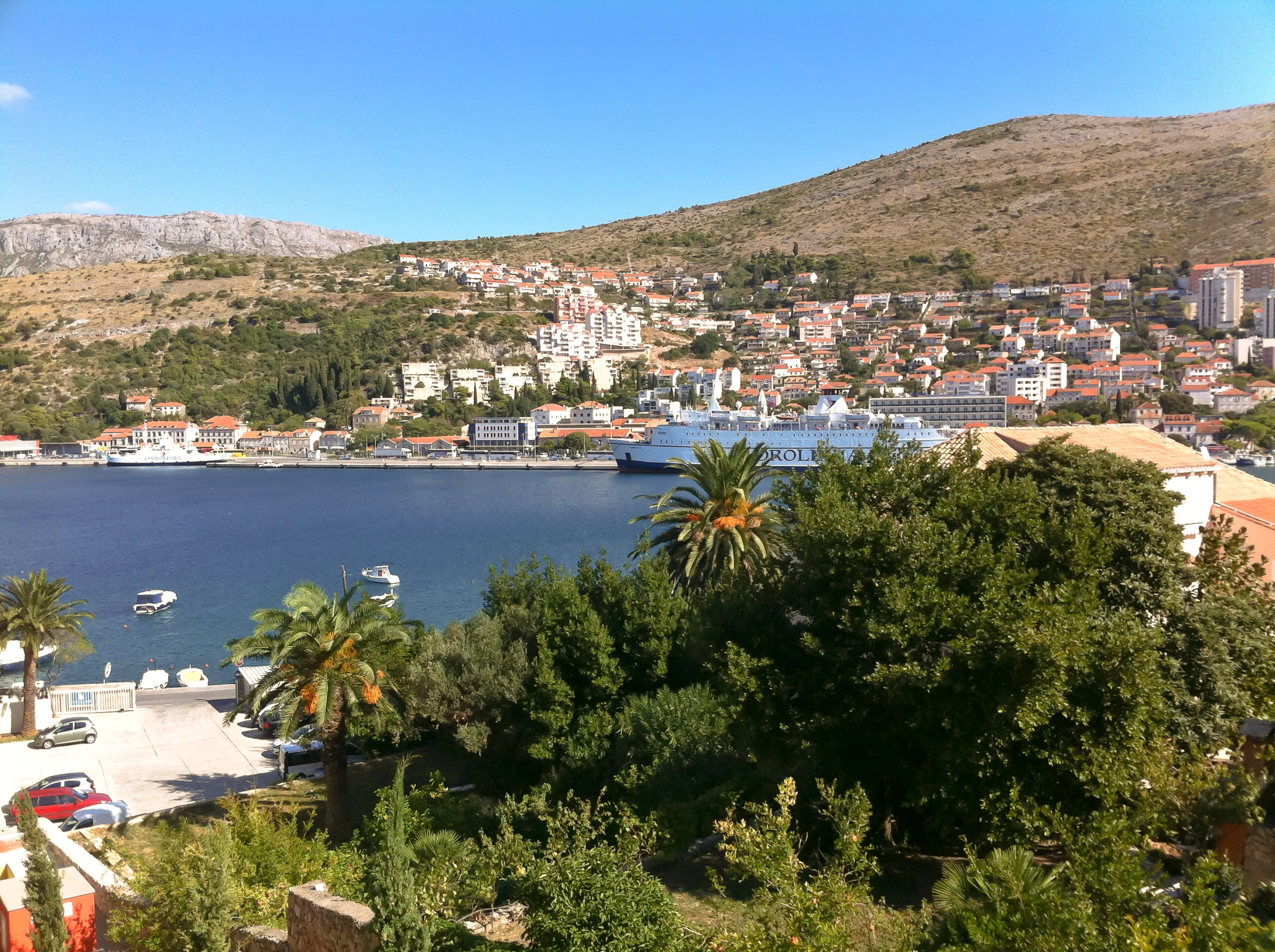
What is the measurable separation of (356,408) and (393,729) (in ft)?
278

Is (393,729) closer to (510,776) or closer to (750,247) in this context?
(510,776)

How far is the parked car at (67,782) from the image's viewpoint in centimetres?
1024

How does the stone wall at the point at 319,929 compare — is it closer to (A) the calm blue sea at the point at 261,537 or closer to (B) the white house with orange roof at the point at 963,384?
(A) the calm blue sea at the point at 261,537

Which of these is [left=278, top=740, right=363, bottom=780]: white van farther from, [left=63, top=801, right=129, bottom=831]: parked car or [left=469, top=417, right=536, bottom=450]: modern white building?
[left=469, top=417, right=536, bottom=450]: modern white building

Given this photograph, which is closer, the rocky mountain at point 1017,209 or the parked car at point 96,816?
the parked car at point 96,816

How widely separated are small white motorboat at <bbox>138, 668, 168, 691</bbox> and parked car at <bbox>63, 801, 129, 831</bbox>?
920 cm

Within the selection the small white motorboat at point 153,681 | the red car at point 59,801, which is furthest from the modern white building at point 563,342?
the red car at point 59,801

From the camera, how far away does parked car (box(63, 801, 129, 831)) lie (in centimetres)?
930

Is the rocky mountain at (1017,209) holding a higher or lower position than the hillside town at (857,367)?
higher

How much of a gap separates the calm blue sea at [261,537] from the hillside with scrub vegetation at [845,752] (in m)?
14.7

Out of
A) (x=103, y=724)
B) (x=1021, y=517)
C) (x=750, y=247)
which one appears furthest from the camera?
(x=750, y=247)

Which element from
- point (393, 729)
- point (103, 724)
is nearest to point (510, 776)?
point (393, 729)

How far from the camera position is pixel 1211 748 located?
623cm

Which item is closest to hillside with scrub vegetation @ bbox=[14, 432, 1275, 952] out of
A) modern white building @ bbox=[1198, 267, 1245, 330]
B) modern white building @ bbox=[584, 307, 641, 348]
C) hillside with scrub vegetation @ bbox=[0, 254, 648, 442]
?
hillside with scrub vegetation @ bbox=[0, 254, 648, 442]
